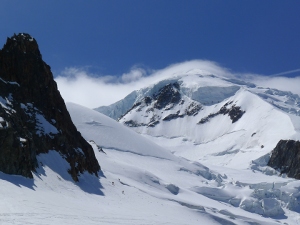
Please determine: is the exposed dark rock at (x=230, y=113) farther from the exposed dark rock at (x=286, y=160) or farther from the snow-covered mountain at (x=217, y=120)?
the exposed dark rock at (x=286, y=160)

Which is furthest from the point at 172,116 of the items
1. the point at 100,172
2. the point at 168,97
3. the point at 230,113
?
the point at 100,172

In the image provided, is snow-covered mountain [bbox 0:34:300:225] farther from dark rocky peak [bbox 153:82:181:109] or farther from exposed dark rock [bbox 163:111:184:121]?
dark rocky peak [bbox 153:82:181:109]

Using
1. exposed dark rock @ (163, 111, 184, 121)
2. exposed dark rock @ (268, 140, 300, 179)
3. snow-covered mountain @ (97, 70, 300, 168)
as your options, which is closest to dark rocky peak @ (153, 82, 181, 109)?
snow-covered mountain @ (97, 70, 300, 168)

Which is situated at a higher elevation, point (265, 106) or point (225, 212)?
point (265, 106)

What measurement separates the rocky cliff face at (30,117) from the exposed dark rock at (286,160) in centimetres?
6857

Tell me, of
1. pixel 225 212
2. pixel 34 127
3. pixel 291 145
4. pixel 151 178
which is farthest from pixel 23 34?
pixel 291 145

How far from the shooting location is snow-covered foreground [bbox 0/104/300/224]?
69.7 feet

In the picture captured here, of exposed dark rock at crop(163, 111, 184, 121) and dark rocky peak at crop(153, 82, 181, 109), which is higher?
dark rocky peak at crop(153, 82, 181, 109)

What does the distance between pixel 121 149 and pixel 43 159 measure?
39.5 metres

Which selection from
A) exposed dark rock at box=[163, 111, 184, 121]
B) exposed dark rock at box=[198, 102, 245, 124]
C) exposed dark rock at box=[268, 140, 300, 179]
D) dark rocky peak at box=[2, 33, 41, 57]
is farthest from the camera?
exposed dark rock at box=[163, 111, 184, 121]

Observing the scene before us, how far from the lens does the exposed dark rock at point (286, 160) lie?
99688mm

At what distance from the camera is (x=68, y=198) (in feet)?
86.7

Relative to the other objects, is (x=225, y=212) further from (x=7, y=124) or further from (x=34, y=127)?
(x=7, y=124)

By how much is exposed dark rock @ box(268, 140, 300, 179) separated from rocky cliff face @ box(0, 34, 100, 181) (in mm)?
68569
